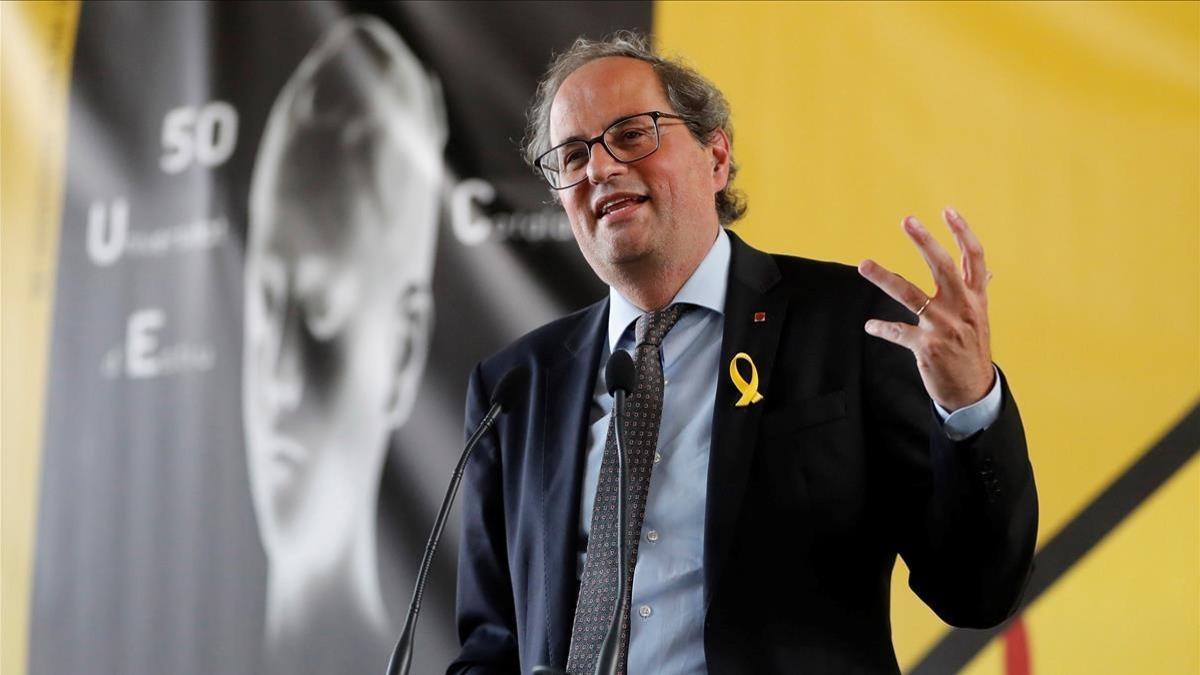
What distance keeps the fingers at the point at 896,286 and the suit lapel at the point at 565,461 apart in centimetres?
56

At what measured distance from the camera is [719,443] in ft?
5.47

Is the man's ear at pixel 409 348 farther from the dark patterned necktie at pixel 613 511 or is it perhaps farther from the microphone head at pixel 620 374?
the microphone head at pixel 620 374

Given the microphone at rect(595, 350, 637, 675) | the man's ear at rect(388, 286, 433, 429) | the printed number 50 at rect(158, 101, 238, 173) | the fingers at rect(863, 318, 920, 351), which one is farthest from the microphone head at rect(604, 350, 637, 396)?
the printed number 50 at rect(158, 101, 238, 173)

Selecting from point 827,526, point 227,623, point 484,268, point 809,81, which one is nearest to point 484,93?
point 484,268

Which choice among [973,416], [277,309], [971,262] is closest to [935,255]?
[971,262]

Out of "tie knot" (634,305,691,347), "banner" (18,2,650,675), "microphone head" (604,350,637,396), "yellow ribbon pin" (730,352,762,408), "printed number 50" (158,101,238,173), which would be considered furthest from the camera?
"printed number 50" (158,101,238,173)

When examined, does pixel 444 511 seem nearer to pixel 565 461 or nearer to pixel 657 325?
pixel 565 461

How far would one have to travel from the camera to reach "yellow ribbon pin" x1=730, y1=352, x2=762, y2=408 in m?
1.69

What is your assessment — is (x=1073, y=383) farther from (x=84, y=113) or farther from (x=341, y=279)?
(x=84, y=113)

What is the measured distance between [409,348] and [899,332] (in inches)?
65.5

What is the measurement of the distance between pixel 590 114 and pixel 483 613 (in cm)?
77

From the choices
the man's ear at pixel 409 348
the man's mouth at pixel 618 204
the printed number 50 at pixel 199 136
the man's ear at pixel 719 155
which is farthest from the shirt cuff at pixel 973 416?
the printed number 50 at pixel 199 136

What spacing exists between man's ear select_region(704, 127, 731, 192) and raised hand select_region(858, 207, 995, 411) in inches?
26.9

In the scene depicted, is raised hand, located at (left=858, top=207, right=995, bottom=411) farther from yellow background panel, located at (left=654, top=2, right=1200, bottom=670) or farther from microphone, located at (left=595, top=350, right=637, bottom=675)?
yellow background panel, located at (left=654, top=2, right=1200, bottom=670)
